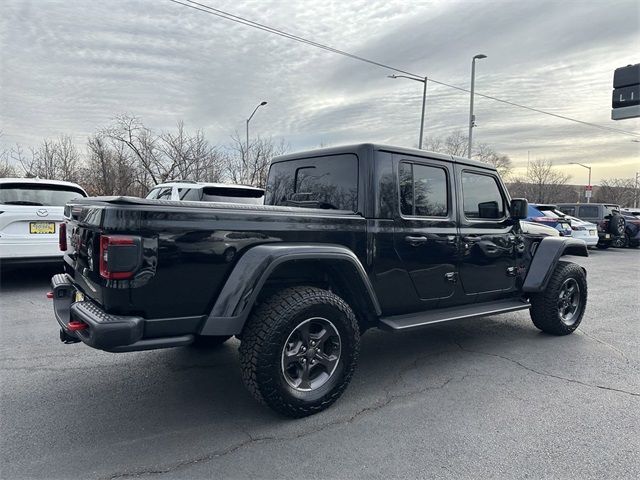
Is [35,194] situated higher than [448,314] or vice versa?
[35,194]

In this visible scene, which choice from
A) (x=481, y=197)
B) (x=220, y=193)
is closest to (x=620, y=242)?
(x=481, y=197)

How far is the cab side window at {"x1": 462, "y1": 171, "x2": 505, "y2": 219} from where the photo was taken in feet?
14.4

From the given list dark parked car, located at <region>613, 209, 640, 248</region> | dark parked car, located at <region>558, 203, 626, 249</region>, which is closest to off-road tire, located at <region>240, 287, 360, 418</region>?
dark parked car, located at <region>558, 203, 626, 249</region>

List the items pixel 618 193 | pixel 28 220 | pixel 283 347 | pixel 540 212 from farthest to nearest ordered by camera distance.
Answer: pixel 618 193, pixel 540 212, pixel 28 220, pixel 283 347

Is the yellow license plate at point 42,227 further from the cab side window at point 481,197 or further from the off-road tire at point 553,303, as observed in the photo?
the off-road tire at point 553,303

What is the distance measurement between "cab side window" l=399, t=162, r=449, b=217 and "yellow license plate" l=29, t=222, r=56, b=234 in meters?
5.61

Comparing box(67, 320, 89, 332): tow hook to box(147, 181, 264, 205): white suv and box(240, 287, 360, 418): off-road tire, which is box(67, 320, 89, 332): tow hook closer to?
box(240, 287, 360, 418): off-road tire

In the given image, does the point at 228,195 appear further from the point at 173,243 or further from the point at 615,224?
the point at 615,224

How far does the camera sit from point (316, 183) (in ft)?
13.2

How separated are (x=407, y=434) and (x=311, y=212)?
1.67 metres

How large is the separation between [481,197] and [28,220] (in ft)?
20.8

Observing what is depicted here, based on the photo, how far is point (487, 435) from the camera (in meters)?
2.89

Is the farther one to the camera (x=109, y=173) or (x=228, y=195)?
(x=109, y=173)

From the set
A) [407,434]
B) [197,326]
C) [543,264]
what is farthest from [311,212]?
[543,264]
